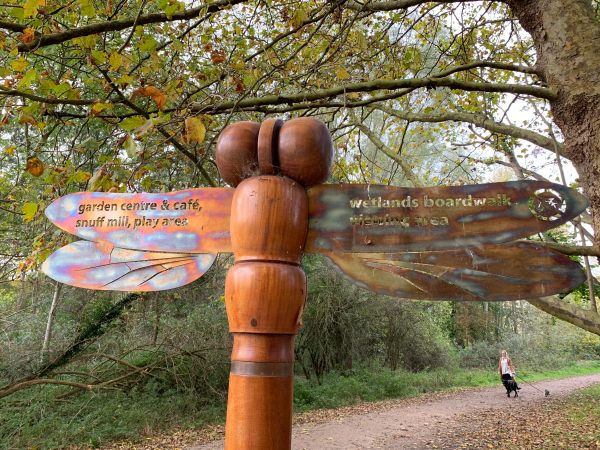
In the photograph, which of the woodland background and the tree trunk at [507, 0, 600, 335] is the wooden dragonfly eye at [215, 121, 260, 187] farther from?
the tree trunk at [507, 0, 600, 335]

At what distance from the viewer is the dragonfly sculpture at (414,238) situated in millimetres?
1150

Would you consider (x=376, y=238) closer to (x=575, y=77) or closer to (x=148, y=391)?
(x=575, y=77)

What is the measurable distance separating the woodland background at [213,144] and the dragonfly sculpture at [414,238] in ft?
1.75

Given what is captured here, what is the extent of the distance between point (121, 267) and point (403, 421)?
10.3 metres

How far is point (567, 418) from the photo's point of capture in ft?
33.8

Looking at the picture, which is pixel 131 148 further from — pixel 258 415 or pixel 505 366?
pixel 505 366

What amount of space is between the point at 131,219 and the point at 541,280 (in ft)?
3.86

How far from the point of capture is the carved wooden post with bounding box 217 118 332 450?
1084 millimetres

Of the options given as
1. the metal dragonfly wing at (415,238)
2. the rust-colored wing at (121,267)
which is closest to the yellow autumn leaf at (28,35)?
the rust-colored wing at (121,267)

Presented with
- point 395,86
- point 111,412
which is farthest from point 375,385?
point 395,86

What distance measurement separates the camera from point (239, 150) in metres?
1.22

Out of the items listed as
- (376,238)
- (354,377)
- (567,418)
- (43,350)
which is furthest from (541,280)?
(354,377)

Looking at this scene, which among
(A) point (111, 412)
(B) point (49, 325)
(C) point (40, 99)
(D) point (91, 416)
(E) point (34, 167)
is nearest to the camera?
(C) point (40, 99)

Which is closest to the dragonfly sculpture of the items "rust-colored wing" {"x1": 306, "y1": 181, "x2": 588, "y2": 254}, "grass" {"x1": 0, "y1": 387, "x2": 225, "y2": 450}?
"rust-colored wing" {"x1": 306, "y1": 181, "x2": 588, "y2": 254}
